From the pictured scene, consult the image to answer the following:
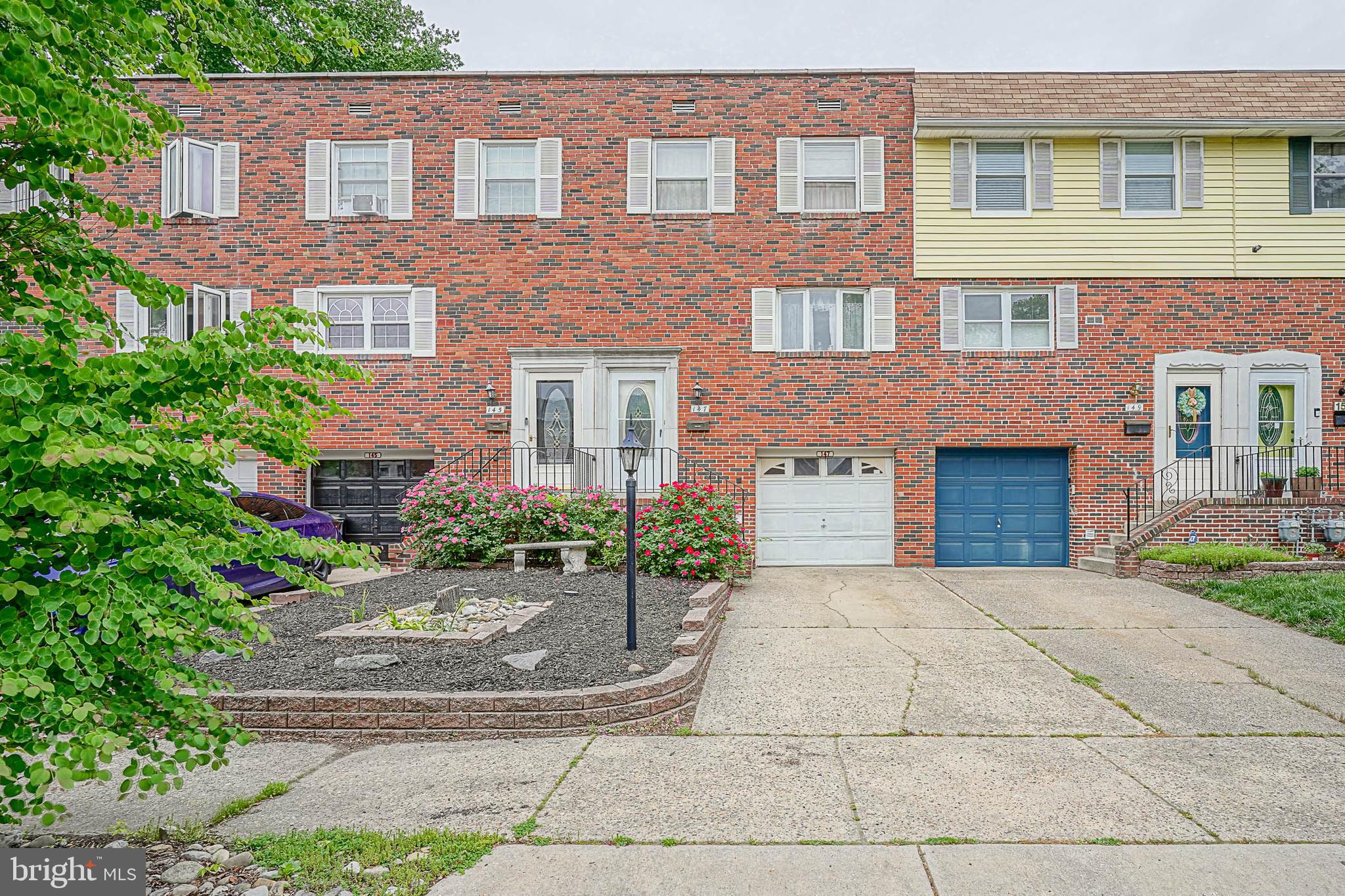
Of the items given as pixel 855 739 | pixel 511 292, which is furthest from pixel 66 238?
pixel 511 292

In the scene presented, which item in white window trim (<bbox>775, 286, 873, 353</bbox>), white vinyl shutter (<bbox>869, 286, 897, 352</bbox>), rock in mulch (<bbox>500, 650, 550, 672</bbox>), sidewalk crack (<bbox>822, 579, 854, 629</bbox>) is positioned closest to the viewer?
rock in mulch (<bbox>500, 650, 550, 672</bbox>)

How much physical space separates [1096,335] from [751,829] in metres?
12.4

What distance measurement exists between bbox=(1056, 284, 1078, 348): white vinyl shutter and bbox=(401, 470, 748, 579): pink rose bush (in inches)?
265

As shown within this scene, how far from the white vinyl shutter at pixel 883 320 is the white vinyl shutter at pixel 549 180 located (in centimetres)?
568

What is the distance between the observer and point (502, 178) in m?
13.9

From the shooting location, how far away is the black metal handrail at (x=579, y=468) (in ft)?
43.9

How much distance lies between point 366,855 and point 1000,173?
14.0 metres

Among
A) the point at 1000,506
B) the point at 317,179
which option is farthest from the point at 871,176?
the point at 317,179

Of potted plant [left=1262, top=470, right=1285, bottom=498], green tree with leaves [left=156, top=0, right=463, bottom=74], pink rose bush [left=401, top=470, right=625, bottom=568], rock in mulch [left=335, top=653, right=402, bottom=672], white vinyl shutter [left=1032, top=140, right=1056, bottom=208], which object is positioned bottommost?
rock in mulch [left=335, top=653, right=402, bottom=672]

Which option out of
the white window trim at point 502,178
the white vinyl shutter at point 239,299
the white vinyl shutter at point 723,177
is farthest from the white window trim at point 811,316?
the white vinyl shutter at point 239,299

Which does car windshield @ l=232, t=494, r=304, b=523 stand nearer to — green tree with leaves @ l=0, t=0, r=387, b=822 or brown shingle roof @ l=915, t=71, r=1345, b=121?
green tree with leaves @ l=0, t=0, r=387, b=822

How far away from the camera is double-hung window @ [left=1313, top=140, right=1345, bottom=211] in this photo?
13.5m

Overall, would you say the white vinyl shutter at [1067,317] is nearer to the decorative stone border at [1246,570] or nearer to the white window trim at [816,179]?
the white window trim at [816,179]

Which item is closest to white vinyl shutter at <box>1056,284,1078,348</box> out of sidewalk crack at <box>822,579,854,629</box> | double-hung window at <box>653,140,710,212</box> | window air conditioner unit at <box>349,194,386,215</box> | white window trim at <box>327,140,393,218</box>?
sidewalk crack at <box>822,579,854,629</box>
